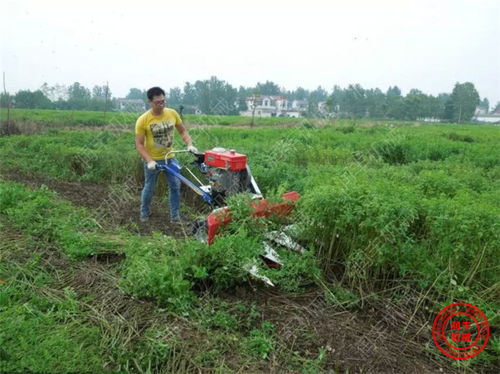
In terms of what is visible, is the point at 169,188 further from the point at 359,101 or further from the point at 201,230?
the point at 359,101

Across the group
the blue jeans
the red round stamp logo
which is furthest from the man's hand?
the red round stamp logo

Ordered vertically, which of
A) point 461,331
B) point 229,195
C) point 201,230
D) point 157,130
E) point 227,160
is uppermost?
point 157,130

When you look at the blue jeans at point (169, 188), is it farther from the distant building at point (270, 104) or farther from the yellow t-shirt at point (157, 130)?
the distant building at point (270, 104)

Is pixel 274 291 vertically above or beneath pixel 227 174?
beneath

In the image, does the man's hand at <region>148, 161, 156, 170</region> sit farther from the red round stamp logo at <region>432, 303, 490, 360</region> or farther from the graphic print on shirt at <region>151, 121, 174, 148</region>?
the red round stamp logo at <region>432, 303, 490, 360</region>

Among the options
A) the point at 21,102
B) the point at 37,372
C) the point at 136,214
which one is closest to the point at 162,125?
the point at 136,214

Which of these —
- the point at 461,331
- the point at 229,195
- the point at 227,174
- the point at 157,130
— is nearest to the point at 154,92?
the point at 157,130

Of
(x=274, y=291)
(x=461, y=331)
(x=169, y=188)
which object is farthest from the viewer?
(x=169, y=188)

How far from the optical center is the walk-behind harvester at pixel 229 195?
371cm

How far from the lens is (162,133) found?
5.21 metres

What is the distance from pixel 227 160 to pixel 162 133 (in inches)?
50.9

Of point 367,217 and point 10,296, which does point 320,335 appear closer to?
point 367,217

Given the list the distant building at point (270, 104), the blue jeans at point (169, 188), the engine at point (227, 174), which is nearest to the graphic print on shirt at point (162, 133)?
the blue jeans at point (169, 188)

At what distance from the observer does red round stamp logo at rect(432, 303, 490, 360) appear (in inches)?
108
